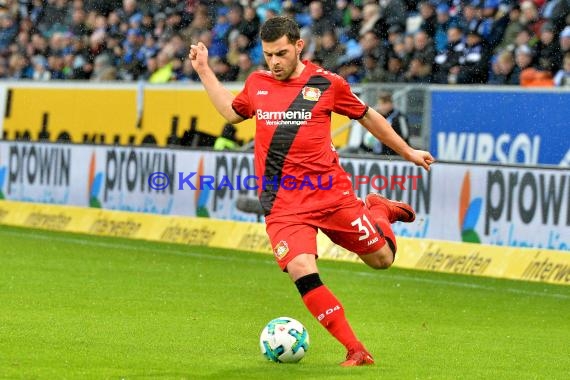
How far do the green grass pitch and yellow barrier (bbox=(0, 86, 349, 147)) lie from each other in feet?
18.3

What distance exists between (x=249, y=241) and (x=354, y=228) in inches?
352

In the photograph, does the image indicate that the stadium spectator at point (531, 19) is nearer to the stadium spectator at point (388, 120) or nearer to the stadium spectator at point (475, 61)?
the stadium spectator at point (475, 61)

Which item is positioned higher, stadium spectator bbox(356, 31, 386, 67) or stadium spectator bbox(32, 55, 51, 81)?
stadium spectator bbox(356, 31, 386, 67)

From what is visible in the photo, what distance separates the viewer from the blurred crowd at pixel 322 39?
19.9 meters

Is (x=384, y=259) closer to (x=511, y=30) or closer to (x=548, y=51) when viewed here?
(x=548, y=51)

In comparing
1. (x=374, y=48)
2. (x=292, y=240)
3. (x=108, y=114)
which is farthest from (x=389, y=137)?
(x=108, y=114)

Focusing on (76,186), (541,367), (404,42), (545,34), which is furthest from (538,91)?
(541,367)

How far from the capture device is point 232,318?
37.7ft

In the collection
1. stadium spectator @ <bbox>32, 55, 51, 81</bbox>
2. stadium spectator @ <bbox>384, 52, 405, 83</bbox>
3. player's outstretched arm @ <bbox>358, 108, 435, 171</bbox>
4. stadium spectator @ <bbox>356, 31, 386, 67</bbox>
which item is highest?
stadium spectator @ <bbox>356, 31, 386, 67</bbox>

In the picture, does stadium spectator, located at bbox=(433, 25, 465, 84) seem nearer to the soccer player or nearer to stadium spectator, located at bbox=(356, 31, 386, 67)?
stadium spectator, located at bbox=(356, 31, 386, 67)

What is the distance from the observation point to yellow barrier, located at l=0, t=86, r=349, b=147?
76.0ft

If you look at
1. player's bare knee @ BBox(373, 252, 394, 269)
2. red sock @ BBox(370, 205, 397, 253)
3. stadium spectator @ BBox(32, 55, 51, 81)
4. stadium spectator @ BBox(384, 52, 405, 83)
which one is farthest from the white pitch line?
stadium spectator @ BBox(32, 55, 51, 81)

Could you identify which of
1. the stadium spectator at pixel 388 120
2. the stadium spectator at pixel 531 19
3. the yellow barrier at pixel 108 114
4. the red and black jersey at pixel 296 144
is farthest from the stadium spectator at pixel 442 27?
the red and black jersey at pixel 296 144

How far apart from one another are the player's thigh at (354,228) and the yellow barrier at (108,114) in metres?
12.7
